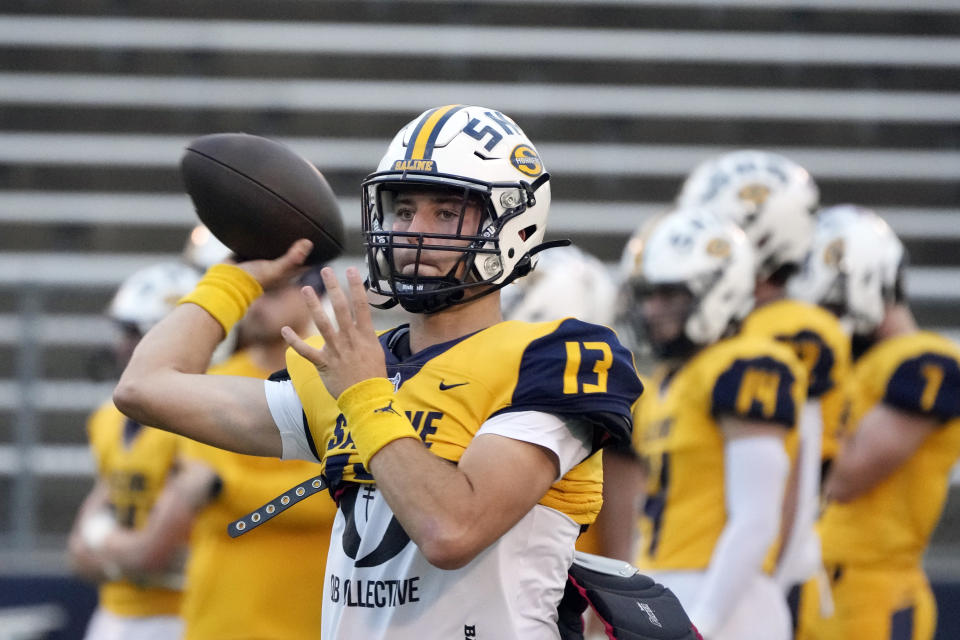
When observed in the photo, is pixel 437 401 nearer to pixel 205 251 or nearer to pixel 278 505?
pixel 278 505

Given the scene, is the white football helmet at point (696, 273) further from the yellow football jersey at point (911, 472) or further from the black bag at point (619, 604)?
the black bag at point (619, 604)

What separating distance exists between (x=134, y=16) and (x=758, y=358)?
277 inches

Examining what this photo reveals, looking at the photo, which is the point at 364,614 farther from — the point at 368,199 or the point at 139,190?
the point at 139,190

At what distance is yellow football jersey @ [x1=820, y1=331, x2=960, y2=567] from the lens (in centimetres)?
477

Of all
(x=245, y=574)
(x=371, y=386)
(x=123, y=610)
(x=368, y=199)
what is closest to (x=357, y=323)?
(x=371, y=386)

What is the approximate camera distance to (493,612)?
7.65 feet

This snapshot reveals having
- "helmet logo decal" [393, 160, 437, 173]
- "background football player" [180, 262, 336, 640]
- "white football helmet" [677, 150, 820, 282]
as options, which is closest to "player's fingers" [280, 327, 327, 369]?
"helmet logo decal" [393, 160, 437, 173]

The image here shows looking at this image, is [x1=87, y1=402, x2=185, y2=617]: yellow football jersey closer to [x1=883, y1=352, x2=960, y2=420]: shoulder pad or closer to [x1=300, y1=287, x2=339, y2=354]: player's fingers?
[x1=883, y1=352, x2=960, y2=420]: shoulder pad

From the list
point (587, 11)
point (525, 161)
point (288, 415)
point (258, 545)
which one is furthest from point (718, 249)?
point (587, 11)

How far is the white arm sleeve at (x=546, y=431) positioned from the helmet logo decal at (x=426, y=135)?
534 mm

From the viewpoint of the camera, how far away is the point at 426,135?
8.34ft

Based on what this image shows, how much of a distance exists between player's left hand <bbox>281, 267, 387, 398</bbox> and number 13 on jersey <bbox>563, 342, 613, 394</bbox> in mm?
320

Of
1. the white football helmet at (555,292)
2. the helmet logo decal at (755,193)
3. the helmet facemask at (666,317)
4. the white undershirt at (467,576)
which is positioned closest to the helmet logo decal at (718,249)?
the helmet facemask at (666,317)

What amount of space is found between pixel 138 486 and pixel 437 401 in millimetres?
2929
